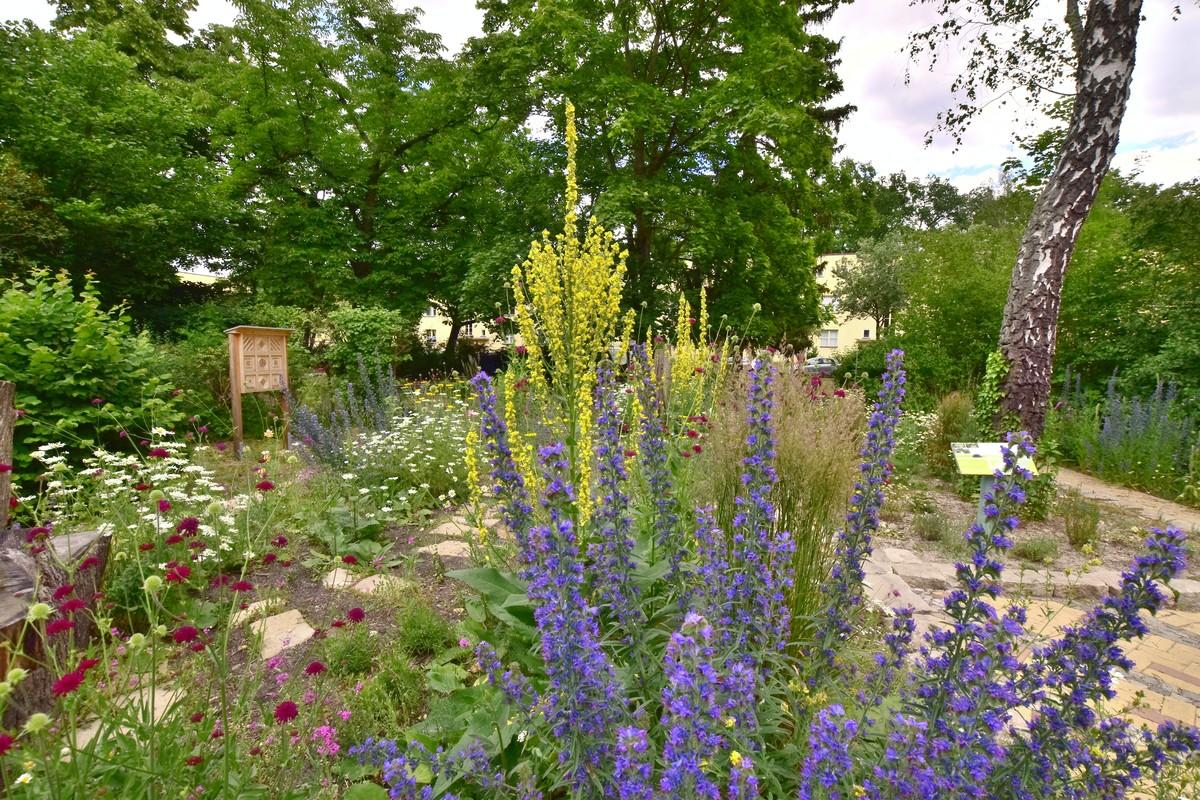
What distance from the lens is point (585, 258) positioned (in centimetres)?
243

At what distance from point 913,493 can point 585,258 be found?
15.8 feet

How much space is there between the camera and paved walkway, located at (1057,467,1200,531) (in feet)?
16.5

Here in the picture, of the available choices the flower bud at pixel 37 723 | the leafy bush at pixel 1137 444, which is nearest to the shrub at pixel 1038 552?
the leafy bush at pixel 1137 444

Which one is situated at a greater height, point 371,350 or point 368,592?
point 371,350

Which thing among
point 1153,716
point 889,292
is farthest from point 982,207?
point 1153,716

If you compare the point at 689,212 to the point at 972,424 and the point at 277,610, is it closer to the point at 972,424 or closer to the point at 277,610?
the point at 972,424

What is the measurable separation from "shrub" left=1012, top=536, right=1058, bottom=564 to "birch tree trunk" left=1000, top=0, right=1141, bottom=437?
176 cm

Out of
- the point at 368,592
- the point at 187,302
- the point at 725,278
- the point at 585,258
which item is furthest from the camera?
the point at 187,302

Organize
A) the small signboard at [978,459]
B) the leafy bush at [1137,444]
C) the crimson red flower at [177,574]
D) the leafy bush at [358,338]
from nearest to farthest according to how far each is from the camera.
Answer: the crimson red flower at [177,574] < the small signboard at [978,459] < the leafy bush at [1137,444] < the leafy bush at [358,338]

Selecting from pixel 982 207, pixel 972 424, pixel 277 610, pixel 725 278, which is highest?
pixel 982 207

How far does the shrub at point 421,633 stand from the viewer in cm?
263

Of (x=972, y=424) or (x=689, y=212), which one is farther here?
(x=689, y=212)

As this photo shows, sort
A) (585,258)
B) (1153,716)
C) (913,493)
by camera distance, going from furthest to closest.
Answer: (913,493)
(585,258)
(1153,716)

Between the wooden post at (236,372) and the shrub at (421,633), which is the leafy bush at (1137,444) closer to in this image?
the shrub at (421,633)
